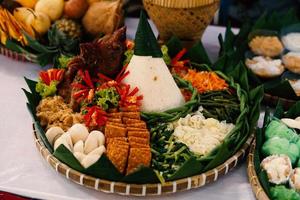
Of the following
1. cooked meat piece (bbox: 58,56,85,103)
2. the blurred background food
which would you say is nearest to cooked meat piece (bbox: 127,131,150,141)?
cooked meat piece (bbox: 58,56,85,103)

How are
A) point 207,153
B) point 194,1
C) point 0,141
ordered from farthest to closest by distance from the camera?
point 194,1
point 0,141
point 207,153

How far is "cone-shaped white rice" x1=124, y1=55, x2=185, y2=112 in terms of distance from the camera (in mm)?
1545

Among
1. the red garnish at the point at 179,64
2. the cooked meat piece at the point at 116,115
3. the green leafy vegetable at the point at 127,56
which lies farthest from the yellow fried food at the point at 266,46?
the cooked meat piece at the point at 116,115

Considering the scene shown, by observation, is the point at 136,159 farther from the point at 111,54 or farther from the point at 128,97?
the point at 111,54

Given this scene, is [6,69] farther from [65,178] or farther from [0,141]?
[65,178]

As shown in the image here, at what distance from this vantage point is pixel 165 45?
1.90 metres

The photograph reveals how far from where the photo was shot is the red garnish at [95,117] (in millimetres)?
1430

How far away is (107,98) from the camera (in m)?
1.48

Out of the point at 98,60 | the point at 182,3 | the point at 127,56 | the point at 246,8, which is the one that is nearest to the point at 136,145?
the point at 98,60

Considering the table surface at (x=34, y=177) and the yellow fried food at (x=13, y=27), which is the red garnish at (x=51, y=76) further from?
the yellow fried food at (x=13, y=27)

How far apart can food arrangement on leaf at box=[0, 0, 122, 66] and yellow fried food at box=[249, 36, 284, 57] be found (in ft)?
1.90

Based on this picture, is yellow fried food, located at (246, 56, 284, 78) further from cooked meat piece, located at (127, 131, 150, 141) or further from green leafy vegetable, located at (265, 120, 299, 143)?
cooked meat piece, located at (127, 131, 150, 141)

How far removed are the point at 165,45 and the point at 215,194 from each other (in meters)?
0.74

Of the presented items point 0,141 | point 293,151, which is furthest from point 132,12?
point 293,151
